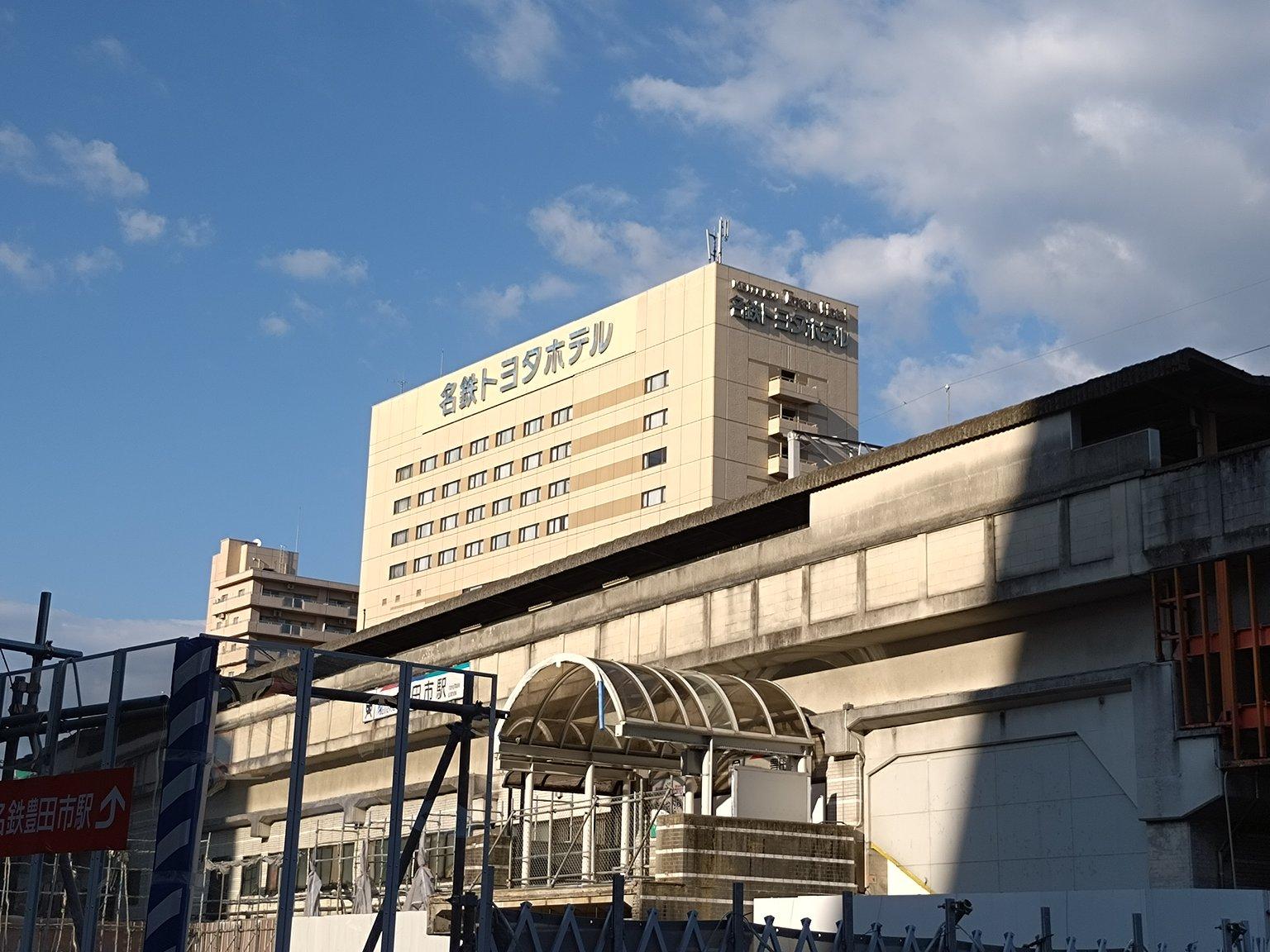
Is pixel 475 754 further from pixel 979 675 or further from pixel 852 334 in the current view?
pixel 852 334

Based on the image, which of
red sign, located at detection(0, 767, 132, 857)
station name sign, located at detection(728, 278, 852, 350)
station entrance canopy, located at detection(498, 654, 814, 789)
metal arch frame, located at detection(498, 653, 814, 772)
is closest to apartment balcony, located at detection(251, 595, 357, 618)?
station name sign, located at detection(728, 278, 852, 350)

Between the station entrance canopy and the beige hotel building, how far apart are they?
119 ft

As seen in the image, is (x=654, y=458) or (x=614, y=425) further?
(x=614, y=425)

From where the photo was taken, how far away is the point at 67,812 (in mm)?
17172

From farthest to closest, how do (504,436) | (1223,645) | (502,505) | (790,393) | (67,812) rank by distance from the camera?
(504,436) < (502,505) < (790,393) < (1223,645) < (67,812)

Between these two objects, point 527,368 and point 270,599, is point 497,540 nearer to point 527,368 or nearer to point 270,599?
point 527,368

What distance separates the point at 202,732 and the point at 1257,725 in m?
16.7

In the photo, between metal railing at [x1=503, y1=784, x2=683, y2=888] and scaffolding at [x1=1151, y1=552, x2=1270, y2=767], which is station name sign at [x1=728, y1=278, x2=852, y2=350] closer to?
metal railing at [x1=503, y1=784, x2=683, y2=888]

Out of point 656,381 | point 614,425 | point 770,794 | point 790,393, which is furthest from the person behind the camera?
point 614,425

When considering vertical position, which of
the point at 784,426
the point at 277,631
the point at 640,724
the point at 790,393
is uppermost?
the point at 790,393

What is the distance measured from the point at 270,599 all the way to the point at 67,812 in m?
125

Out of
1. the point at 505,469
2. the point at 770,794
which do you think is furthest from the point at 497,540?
the point at 770,794

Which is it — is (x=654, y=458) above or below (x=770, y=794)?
above

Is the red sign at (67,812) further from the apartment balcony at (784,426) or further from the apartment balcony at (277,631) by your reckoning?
the apartment balcony at (277,631)
